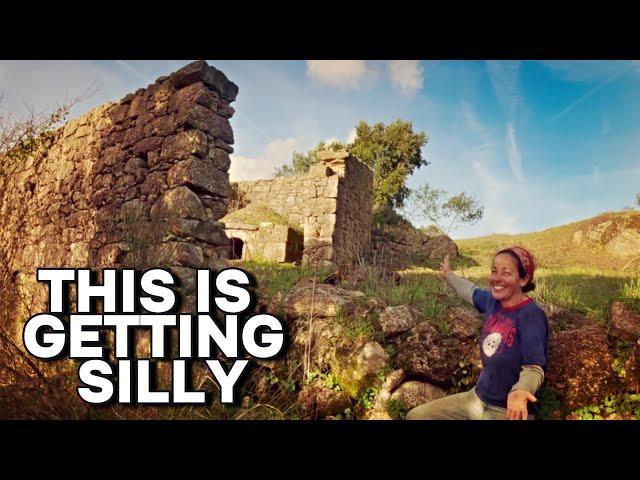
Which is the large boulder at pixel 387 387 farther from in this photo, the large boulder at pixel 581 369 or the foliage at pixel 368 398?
the large boulder at pixel 581 369

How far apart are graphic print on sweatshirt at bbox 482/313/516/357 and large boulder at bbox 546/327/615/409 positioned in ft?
2.57

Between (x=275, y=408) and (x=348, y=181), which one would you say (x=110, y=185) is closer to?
(x=275, y=408)

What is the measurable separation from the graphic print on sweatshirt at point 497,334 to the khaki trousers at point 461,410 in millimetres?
304

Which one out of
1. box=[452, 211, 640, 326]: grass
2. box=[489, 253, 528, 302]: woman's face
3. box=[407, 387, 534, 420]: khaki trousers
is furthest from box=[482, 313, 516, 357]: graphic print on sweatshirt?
box=[452, 211, 640, 326]: grass

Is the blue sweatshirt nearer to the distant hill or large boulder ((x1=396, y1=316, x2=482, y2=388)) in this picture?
large boulder ((x1=396, y1=316, x2=482, y2=388))

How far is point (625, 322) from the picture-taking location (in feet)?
10.3

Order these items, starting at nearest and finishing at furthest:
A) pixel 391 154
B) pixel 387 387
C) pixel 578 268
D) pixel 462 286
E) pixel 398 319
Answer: pixel 462 286 → pixel 387 387 → pixel 398 319 → pixel 578 268 → pixel 391 154

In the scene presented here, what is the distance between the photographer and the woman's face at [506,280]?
260 cm

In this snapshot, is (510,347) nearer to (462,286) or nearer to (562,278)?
(462,286)

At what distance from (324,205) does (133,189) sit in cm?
503

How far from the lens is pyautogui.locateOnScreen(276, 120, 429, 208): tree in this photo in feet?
58.6

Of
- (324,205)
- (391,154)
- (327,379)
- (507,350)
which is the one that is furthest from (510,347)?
(391,154)

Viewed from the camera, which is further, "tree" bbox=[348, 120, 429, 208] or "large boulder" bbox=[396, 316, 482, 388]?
"tree" bbox=[348, 120, 429, 208]
